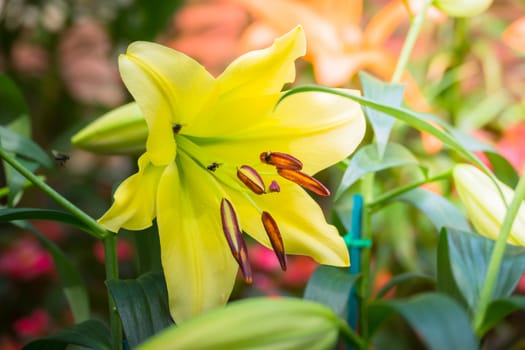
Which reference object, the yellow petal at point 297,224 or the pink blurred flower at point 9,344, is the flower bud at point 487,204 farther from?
the pink blurred flower at point 9,344

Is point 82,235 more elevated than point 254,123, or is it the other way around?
point 254,123

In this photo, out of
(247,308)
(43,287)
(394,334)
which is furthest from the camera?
(43,287)

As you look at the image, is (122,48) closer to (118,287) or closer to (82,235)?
(82,235)

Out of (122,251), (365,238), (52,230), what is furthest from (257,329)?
(52,230)

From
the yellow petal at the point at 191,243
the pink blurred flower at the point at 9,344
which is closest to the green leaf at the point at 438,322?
the yellow petal at the point at 191,243

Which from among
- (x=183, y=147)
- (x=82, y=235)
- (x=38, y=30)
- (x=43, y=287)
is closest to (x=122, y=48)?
(x=38, y=30)

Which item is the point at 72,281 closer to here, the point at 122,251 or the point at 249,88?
the point at 249,88

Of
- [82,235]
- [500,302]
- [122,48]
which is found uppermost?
[122,48]
